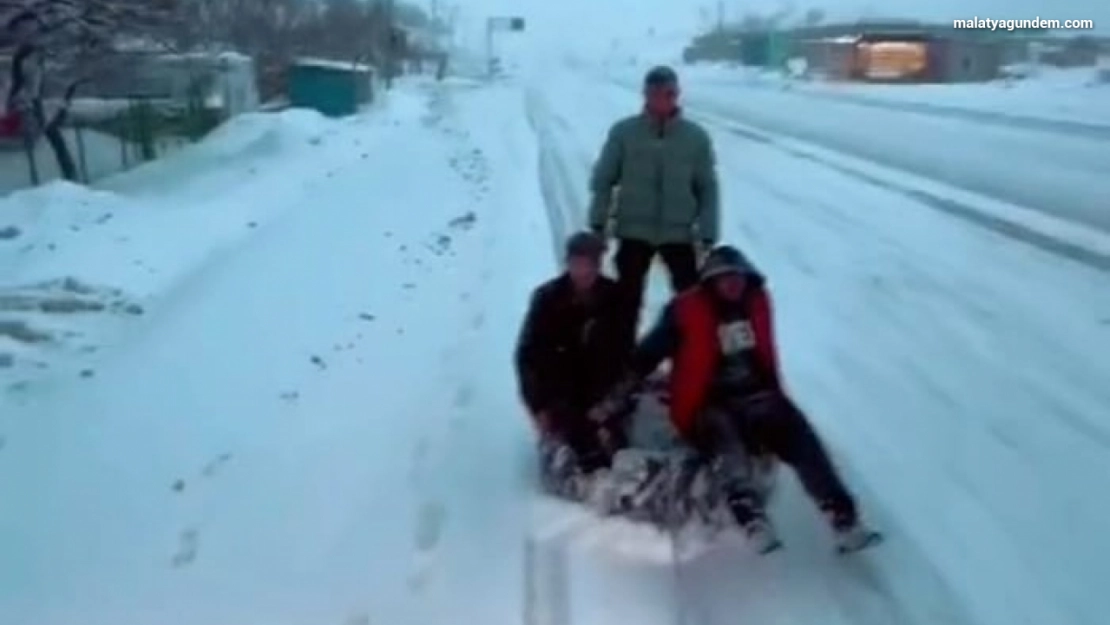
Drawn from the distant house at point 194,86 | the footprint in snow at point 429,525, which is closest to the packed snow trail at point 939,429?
the footprint in snow at point 429,525

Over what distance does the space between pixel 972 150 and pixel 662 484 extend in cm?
1978

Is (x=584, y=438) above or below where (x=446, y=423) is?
above

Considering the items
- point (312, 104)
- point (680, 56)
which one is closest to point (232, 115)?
point (312, 104)

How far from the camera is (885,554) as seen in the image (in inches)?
224

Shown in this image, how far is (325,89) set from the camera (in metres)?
43.1

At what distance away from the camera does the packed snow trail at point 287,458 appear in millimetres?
5508

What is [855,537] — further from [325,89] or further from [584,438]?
[325,89]

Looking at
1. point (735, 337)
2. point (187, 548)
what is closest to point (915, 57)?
point (735, 337)

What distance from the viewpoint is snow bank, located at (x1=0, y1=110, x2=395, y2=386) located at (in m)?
10.2

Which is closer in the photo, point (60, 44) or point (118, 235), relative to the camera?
point (118, 235)

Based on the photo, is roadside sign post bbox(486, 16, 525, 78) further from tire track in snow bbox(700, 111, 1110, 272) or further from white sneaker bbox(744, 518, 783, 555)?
white sneaker bbox(744, 518, 783, 555)

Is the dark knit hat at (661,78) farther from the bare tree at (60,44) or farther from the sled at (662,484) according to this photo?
the bare tree at (60,44)

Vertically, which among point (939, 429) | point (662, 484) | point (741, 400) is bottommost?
point (939, 429)

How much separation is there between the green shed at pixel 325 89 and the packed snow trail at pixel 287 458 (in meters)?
30.1
